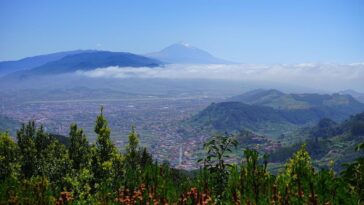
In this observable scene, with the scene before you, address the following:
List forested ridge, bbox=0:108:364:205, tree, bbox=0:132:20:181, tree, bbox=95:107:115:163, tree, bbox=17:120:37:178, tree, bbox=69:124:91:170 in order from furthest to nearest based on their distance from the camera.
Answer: tree, bbox=17:120:37:178, tree, bbox=69:124:91:170, tree, bbox=0:132:20:181, tree, bbox=95:107:115:163, forested ridge, bbox=0:108:364:205

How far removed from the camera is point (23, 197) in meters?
11.6

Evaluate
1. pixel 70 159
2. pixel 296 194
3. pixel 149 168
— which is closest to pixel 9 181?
pixel 149 168

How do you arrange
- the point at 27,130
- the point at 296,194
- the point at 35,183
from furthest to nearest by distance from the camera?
the point at 27,130 < the point at 35,183 < the point at 296,194

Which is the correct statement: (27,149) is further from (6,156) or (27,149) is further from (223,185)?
(223,185)

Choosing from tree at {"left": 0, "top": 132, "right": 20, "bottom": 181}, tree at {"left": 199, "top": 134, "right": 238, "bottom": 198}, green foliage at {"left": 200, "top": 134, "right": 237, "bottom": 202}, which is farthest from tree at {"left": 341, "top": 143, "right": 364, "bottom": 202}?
tree at {"left": 0, "top": 132, "right": 20, "bottom": 181}

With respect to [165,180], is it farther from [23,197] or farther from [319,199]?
[319,199]

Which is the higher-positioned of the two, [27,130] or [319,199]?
[319,199]

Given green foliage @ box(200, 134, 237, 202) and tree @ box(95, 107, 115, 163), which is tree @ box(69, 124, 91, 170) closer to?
tree @ box(95, 107, 115, 163)

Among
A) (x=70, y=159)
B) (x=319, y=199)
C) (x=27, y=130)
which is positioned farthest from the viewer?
(x=27, y=130)

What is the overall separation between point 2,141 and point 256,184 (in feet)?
140

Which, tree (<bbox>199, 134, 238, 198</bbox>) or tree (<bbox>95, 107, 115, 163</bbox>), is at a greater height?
tree (<bbox>199, 134, 238, 198</bbox>)

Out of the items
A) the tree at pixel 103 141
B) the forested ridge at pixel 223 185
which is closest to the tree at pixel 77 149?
the tree at pixel 103 141

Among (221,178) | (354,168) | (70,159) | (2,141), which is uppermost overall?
(354,168)

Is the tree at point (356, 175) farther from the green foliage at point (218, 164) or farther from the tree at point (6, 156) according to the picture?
the tree at point (6, 156)
